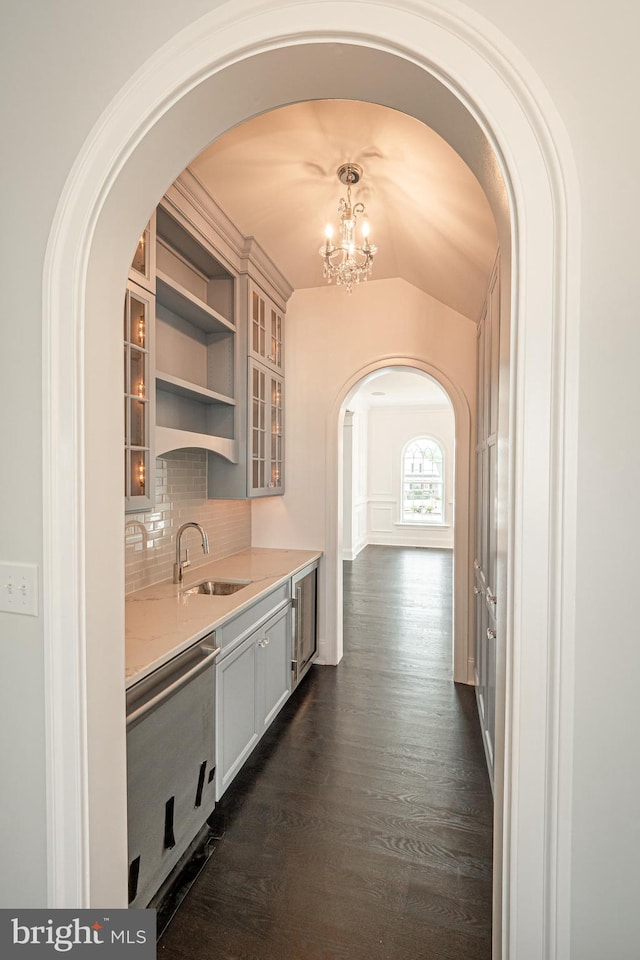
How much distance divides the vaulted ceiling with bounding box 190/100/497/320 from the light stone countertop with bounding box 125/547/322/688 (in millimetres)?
2037

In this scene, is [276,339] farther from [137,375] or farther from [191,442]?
[137,375]

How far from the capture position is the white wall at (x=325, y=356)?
3492 millimetres

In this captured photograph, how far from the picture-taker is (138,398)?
1.96m

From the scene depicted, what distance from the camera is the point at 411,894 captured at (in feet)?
5.59

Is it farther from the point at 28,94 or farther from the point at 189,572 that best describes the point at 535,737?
the point at 189,572

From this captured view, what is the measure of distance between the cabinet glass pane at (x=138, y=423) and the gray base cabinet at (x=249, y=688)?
0.98m

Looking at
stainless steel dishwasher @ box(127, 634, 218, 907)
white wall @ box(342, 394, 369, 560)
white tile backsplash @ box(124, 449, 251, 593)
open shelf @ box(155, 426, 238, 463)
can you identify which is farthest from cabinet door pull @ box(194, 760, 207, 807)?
white wall @ box(342, 394, 369, 560)

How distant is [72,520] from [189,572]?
191cm

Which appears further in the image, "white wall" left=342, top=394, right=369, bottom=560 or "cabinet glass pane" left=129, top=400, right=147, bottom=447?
"white wall" left=342, top=394, right=369, bottom=560

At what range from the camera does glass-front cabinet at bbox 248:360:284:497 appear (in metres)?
3.17

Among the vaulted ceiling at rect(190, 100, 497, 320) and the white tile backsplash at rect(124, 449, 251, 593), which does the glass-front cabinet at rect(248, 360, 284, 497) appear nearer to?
the white tile backsplash at rect(124, 449, 251, 593)

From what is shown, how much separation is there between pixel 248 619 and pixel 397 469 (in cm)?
780

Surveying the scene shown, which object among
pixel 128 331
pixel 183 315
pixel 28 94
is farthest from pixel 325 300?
pixel 28 94

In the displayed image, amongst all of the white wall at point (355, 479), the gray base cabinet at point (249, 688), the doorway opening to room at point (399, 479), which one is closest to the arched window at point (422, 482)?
the doorway opening to room at point (399, 479)
